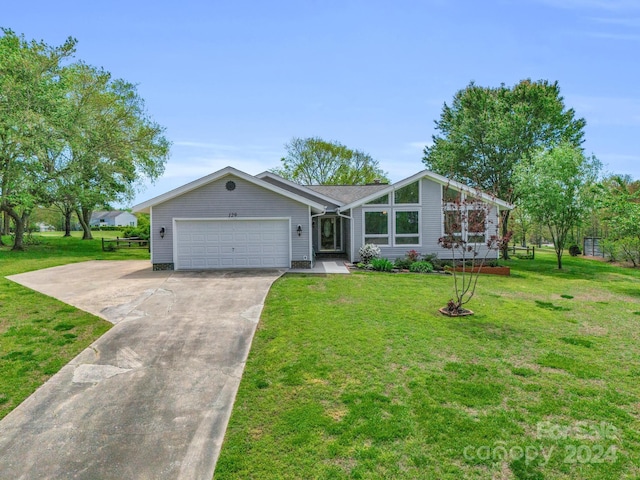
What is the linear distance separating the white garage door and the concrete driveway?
5.08m

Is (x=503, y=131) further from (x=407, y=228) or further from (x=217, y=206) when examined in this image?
(x=217, y=206)

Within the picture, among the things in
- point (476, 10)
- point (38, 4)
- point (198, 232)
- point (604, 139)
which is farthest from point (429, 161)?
point (38, 4)

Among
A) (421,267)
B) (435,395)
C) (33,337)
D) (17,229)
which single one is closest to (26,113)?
(17,229)

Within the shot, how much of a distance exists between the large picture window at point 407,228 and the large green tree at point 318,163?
21961 mm

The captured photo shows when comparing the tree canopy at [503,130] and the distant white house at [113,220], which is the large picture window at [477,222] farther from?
the distant white house at [113,220]

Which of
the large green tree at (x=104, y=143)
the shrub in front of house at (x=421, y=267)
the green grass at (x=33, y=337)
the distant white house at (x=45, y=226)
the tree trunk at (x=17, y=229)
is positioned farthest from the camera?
the distant white house at (x=45, y=226)

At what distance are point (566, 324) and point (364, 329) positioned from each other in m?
4.42

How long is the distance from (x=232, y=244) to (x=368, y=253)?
18.4 feet

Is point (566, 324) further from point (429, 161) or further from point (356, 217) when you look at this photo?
point (429, 161)

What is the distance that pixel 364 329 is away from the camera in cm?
698

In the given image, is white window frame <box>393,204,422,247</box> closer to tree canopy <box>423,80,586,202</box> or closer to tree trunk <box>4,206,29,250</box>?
tree canopy <box>423,80,586,202</box>

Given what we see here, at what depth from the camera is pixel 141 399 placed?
4645 mm

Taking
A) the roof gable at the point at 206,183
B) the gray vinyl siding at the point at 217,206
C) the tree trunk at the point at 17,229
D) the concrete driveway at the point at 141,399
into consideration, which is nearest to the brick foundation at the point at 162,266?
the gray vinyl siding at the point at 217,206

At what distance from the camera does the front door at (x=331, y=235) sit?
19.6 metres
